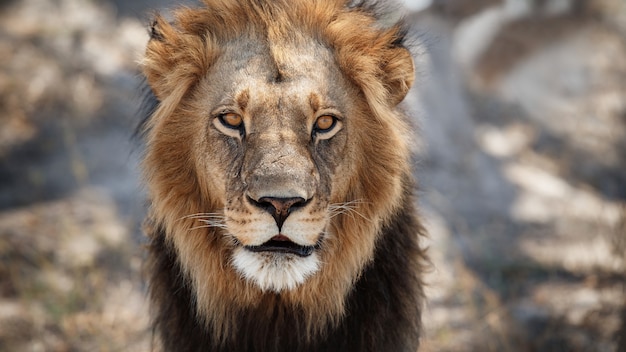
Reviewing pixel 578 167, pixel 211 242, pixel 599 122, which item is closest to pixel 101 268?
pixel 211 242

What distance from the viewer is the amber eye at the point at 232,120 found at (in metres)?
2.55

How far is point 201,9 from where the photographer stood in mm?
2801

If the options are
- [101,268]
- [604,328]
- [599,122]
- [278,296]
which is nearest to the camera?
[278,296]

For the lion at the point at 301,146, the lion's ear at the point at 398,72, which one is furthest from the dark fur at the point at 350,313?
the lion's ear at the point at 398,72

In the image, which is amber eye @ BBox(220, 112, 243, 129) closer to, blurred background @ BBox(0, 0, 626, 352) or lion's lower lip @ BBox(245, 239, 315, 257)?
lion's lower lip @ BBox(245, 239, 315, 257)

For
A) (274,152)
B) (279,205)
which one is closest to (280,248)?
(279,205)

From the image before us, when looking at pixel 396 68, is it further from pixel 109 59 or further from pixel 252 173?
pixel 109 59

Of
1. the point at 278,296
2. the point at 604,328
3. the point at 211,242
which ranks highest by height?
the point at 211,242

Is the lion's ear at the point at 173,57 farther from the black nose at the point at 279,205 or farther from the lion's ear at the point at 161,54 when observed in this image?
the black nose at the point at 279,205

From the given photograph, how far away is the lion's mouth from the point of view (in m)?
2.38

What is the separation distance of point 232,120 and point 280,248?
20.9 inches

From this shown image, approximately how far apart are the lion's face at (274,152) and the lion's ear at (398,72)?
185mm

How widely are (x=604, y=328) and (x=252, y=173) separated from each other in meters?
3.11

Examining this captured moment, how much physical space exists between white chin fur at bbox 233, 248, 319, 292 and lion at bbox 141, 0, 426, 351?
0.20ft
